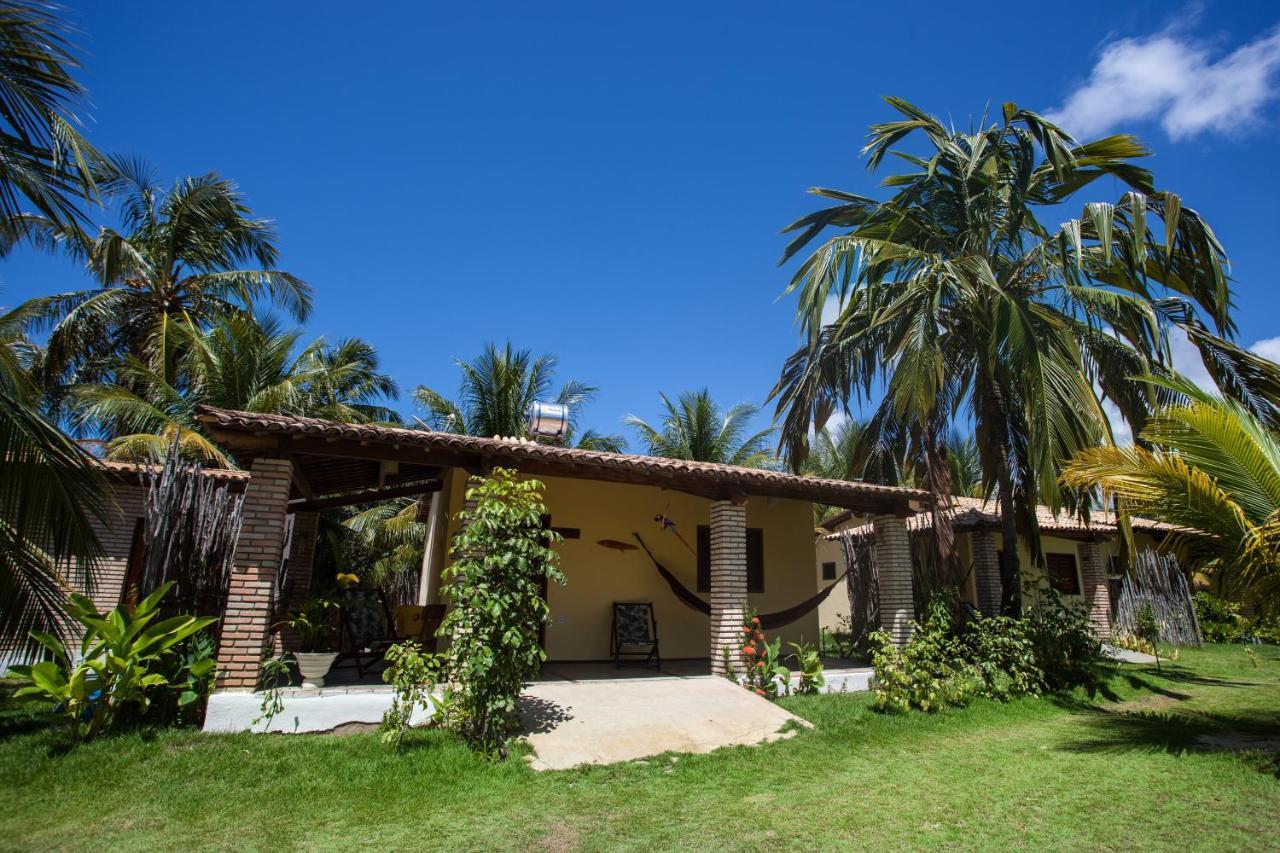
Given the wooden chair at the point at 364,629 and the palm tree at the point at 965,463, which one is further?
the palm tree at the point at 965,463

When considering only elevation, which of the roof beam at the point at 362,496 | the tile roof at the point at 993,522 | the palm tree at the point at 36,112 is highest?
the palm tree at the point at 36,112

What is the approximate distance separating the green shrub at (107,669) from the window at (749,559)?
6.51 meters

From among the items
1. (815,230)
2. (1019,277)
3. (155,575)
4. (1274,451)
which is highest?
(815,230)

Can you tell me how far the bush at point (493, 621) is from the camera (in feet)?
17.5

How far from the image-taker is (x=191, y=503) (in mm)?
Result: 6371

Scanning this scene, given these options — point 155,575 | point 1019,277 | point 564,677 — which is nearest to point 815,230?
point 1019,277

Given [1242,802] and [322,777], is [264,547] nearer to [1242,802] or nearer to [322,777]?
[322,777]

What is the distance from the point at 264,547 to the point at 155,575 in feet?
→ 3.67

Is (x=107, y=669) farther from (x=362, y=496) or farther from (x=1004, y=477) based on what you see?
(x=1004, y=477)

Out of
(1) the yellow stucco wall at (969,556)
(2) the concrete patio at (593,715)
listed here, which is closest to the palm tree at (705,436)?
(1) the yellow stucco wall at (969,556)

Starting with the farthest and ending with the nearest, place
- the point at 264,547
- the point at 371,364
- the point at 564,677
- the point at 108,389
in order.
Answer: the point at 371,364
the point at 108,389
the point at 564,677
the point at 264,547

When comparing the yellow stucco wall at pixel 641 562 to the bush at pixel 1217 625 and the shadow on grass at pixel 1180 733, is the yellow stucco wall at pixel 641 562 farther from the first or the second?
the bush at pixel 1217 625

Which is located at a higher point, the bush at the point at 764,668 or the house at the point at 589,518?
the house at the point at 589,518

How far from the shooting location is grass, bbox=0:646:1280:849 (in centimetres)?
379
